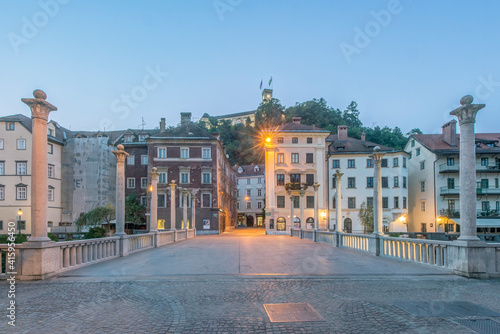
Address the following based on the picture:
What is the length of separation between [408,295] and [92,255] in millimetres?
9307

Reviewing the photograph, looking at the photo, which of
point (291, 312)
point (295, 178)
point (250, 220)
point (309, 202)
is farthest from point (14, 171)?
point (250, 220)

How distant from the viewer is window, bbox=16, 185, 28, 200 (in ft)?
149

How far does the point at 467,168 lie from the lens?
388 inches

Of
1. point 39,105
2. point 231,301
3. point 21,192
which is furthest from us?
point 21,192

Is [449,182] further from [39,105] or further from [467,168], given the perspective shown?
[39,105]

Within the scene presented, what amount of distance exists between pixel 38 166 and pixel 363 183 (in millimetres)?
46850

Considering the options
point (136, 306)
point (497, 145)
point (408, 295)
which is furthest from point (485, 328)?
point (497, 145)

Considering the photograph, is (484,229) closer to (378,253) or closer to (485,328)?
(378,253)

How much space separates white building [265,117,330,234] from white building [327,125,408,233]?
210cm

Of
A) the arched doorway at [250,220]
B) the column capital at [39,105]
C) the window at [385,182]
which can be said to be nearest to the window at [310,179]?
the window at [385,182]

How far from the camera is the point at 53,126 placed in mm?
49969

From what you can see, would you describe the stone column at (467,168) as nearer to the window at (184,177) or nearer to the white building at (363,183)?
the white building at (363,183)

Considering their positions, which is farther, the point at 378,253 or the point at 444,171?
the point at 444,171

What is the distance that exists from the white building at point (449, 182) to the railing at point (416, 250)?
3535cm
